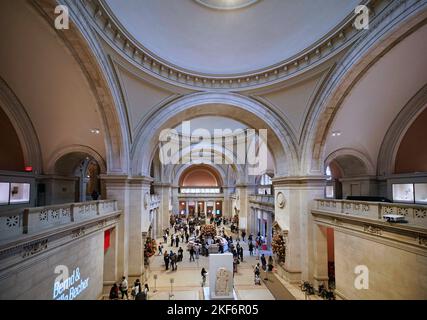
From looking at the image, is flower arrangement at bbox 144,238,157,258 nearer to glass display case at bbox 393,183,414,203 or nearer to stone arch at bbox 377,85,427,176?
glass display case at bbox 393,183,414,203

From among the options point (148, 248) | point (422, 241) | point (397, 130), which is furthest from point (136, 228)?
point (397, 130)

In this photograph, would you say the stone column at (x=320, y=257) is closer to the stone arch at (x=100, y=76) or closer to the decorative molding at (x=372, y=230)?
the decorative molding at (x=372, y=230)

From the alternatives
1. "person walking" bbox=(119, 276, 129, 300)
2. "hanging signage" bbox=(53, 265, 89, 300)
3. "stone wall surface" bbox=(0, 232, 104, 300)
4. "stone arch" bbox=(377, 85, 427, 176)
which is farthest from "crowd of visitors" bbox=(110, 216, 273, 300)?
"stone arch" bbox=(377, 85, 427, 176)

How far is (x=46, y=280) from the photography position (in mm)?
4781

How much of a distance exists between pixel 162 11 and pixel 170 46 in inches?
63.1

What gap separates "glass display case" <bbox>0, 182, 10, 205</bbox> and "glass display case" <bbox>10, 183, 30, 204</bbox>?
0.28 meters

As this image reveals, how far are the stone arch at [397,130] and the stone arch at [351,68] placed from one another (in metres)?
2.94

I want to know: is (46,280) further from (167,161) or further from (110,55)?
(167,161)

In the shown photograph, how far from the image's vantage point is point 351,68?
26.7ft

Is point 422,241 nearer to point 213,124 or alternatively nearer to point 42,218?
point 42,218

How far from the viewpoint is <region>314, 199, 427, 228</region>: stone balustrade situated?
17.8 ft

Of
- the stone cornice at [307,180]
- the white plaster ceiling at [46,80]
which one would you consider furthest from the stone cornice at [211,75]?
the stone cornice at [307,180]

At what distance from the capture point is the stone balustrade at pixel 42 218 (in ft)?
12.7
